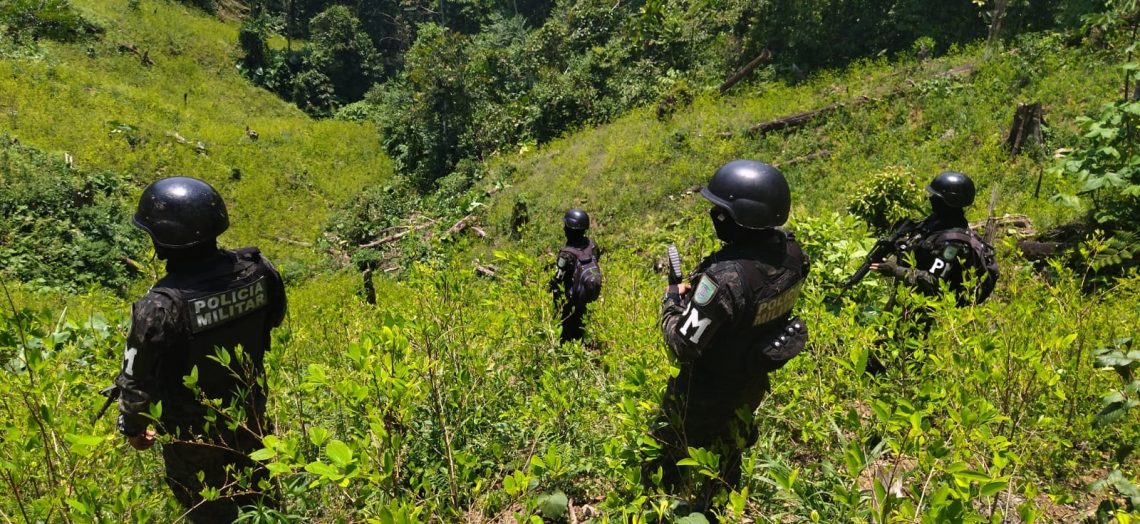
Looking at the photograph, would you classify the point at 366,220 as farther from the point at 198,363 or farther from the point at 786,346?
the point at 786,346

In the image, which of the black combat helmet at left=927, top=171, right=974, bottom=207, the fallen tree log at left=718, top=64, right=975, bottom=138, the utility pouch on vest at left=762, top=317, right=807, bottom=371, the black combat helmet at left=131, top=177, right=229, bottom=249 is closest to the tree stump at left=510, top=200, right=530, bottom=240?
the fallen tree log at left=718, top=64, right=975, bottom=138

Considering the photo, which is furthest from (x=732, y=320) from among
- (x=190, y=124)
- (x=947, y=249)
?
(x=190, y=124)

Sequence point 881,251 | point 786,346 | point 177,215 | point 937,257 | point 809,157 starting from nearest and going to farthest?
1. point 786,346
2. point 177,215
3. point 937,257
4. point 881,251
5. point 809,157

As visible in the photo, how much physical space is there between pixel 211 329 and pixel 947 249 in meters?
4.15

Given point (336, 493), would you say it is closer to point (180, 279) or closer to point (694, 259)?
point (180, 279)

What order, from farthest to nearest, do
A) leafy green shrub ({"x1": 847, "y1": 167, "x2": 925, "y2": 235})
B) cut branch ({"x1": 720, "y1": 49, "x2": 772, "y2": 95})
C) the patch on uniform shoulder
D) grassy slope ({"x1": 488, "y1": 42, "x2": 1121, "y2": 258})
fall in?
cut branch ({"x1": 720, "y1": 49, "x2": 772, "y2": 95}) → grassy slope ({"x1": 488, "y1": 42, "x2": 1121, "y2": 258}) → leafy green shrub ({"x1": 847, "y1": 167, "x2": 925, "y2": 235}) → the patch on uniform shoulder

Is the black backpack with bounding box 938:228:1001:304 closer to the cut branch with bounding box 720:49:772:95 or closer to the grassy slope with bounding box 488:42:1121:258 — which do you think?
the grassy slope with bounding box 488:42:1121:258

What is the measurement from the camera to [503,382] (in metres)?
2.90

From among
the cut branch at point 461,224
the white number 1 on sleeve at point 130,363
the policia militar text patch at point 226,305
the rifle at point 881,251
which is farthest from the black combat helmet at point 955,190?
the cut branch at point 461,224

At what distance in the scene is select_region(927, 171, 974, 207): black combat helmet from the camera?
363 centimetres

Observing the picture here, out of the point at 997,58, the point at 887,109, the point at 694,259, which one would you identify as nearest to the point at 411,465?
the point at 694,259

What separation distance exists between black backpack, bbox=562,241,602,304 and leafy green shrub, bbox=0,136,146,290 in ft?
32.7

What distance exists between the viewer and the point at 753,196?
2.21 meters

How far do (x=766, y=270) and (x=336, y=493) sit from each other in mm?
2130
